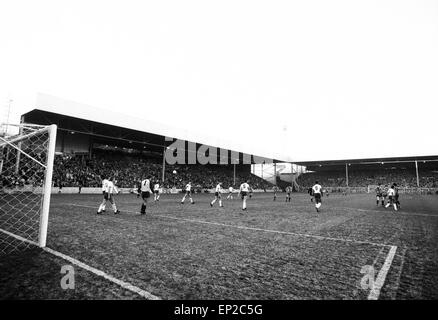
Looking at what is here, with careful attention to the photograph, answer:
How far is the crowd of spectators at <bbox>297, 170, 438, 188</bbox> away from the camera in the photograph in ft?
191

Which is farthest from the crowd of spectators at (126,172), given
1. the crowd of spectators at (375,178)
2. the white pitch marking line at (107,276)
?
the white pitch marking line at (107,276)

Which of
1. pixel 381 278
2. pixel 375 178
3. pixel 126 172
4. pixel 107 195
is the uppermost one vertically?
pixel 375 178

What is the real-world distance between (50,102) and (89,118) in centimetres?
388

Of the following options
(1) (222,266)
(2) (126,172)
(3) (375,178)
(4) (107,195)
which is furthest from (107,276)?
(3) (375,178)

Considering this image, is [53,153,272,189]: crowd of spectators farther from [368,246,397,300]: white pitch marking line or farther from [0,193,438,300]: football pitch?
[368,246,397,300]: white pitch marking line

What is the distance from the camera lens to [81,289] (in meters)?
3.22

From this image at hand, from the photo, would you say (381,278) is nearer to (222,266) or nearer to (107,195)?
(222,266)

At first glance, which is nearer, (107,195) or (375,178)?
(107,195)

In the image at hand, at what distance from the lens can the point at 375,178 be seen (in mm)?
63094

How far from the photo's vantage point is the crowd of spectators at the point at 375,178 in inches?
2297
